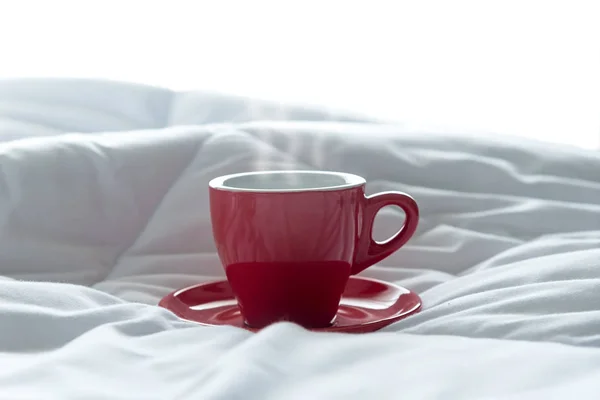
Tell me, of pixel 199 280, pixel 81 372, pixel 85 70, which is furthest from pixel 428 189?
pixel 85 70

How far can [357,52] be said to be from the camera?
130cm

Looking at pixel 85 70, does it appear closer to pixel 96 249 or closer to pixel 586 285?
pixel 96 249

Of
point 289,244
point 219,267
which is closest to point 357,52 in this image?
point 219,267

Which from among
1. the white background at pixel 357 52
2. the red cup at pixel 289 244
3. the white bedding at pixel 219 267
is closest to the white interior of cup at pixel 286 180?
the red cup at pixel 289 244

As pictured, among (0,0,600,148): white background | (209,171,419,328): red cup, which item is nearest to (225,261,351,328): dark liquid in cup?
(209,171,419,328): red cup

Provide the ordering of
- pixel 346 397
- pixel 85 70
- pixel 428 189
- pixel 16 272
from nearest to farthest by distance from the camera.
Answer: pixel 346 397, pixel 16 272, pixel 428 189, pixel 85 70

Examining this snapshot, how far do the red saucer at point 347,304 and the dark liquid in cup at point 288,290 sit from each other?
0.02m

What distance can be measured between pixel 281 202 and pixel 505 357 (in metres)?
0.19

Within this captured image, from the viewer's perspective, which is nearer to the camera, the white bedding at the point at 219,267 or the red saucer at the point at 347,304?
the white bedding at the point at 219,267

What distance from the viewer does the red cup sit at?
1.82 ft

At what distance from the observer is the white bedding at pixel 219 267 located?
0.41m

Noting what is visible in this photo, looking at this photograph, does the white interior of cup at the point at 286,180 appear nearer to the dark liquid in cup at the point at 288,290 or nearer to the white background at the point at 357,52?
the dark liquid in cup at the point at 288,290

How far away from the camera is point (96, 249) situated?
0.73 meters

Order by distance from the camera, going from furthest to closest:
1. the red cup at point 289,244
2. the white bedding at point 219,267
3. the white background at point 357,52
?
the white background at point 357,52
the red cup at point 289,244
the white bedding at point 219,267
